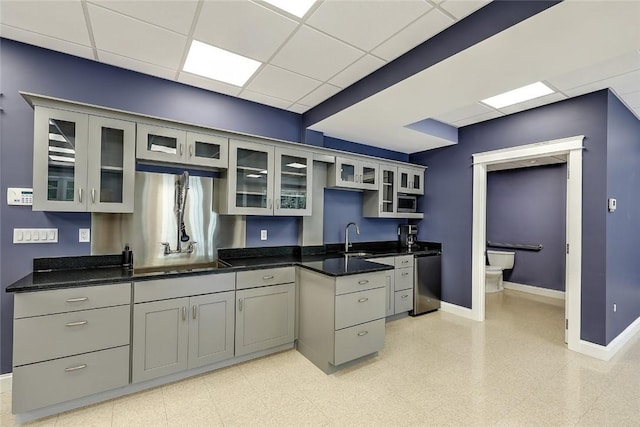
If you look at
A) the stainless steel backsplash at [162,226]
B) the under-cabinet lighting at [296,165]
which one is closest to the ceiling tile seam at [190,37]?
the stainless steel backsplash at [162,226]

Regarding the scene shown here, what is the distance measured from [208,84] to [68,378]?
2.68 m

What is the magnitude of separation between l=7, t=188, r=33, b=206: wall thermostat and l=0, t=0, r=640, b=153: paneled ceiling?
3.84ft

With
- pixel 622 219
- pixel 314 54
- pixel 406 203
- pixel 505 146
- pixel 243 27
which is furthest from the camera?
pixel 406 203

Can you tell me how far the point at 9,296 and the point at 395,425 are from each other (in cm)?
302

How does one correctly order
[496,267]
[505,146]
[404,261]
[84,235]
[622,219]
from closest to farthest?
1. [84,235]
2. [622,219]
3. [505,146]
4. [404,261]
5. [496,267]

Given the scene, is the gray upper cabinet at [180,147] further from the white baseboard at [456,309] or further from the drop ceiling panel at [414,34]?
the white baseboard at [456,309]

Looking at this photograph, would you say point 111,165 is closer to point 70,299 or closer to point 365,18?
point 70,299

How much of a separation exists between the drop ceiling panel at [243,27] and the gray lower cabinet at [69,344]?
198 cm

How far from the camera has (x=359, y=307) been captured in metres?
2.64

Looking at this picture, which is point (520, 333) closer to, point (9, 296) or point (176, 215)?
point (176, 215)

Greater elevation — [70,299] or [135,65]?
[135,65]

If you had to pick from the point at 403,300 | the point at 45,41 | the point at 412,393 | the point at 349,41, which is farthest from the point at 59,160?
the point at 403,300

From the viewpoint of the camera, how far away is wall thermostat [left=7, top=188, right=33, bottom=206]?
222 centimetres

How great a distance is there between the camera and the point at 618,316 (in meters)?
3.11
